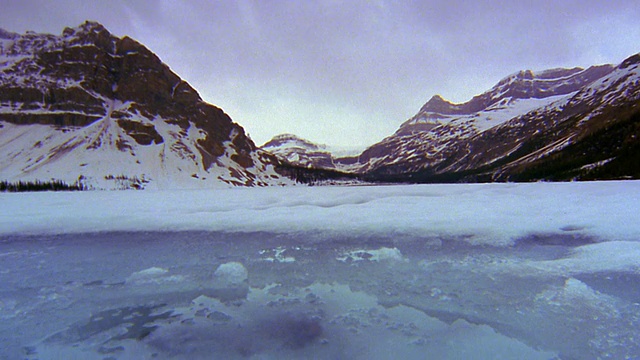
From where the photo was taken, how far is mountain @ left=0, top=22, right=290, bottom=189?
134750mm

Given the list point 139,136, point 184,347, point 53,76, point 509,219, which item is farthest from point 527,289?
point 53,76

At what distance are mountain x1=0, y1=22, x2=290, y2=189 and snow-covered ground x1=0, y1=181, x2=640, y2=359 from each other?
438 ft

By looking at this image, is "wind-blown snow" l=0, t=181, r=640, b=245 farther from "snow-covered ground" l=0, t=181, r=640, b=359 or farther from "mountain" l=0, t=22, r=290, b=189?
"mountain" l=0, t=22, r=290, b=189

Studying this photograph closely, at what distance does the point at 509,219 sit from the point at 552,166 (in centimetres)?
15889

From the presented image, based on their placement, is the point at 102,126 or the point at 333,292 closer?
the point at 333,292

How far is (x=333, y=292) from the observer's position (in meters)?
6.59

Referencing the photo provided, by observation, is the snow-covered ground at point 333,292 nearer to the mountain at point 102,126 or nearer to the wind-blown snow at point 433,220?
the wind-blown snow at point 433,220

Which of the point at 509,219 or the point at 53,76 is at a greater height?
the point at 53,76

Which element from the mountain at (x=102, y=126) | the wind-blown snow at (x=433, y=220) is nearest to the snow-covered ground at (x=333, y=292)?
the wind-blown snow at (x=433, y=220)

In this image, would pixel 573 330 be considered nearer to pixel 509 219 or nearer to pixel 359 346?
pixel 359 346

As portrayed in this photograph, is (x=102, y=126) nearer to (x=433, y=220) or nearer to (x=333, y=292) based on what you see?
(x=433, y=220)

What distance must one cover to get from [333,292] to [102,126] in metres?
197

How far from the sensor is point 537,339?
4.64 metres

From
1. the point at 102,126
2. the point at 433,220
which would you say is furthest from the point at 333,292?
the point at 102,126
